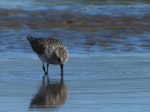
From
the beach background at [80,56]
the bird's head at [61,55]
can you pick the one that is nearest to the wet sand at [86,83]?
the beach background at [80,56]

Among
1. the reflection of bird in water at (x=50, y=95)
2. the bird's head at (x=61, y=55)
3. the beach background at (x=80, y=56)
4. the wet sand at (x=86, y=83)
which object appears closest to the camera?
the wet sand at (x=86, y=83)

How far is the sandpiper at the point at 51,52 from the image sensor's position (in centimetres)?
1427

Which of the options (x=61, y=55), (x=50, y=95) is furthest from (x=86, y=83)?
(x=61, y=55)

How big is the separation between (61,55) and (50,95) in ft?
7.72

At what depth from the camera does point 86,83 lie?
1287 centimetres

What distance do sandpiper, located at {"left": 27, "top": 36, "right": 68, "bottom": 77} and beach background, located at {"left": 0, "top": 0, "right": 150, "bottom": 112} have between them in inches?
8.4

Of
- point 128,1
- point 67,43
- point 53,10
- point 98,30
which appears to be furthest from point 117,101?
point 128,1

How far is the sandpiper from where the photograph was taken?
14.3m

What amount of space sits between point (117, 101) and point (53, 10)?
12367 millimetres

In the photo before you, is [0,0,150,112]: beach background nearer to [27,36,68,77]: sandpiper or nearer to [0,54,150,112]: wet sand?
[0,54,150,112]: wet sand

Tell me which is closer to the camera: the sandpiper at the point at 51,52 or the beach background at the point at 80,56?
the beach background at the point at 80,56

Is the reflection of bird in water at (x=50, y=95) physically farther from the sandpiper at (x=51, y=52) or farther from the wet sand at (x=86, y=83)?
the sandpiper at (x=51, y=52)

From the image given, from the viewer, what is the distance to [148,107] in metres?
10.8

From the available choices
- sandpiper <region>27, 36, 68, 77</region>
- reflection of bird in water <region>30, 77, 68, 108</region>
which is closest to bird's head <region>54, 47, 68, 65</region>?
sandpiper <region>27, 36, 68, 77</region>
